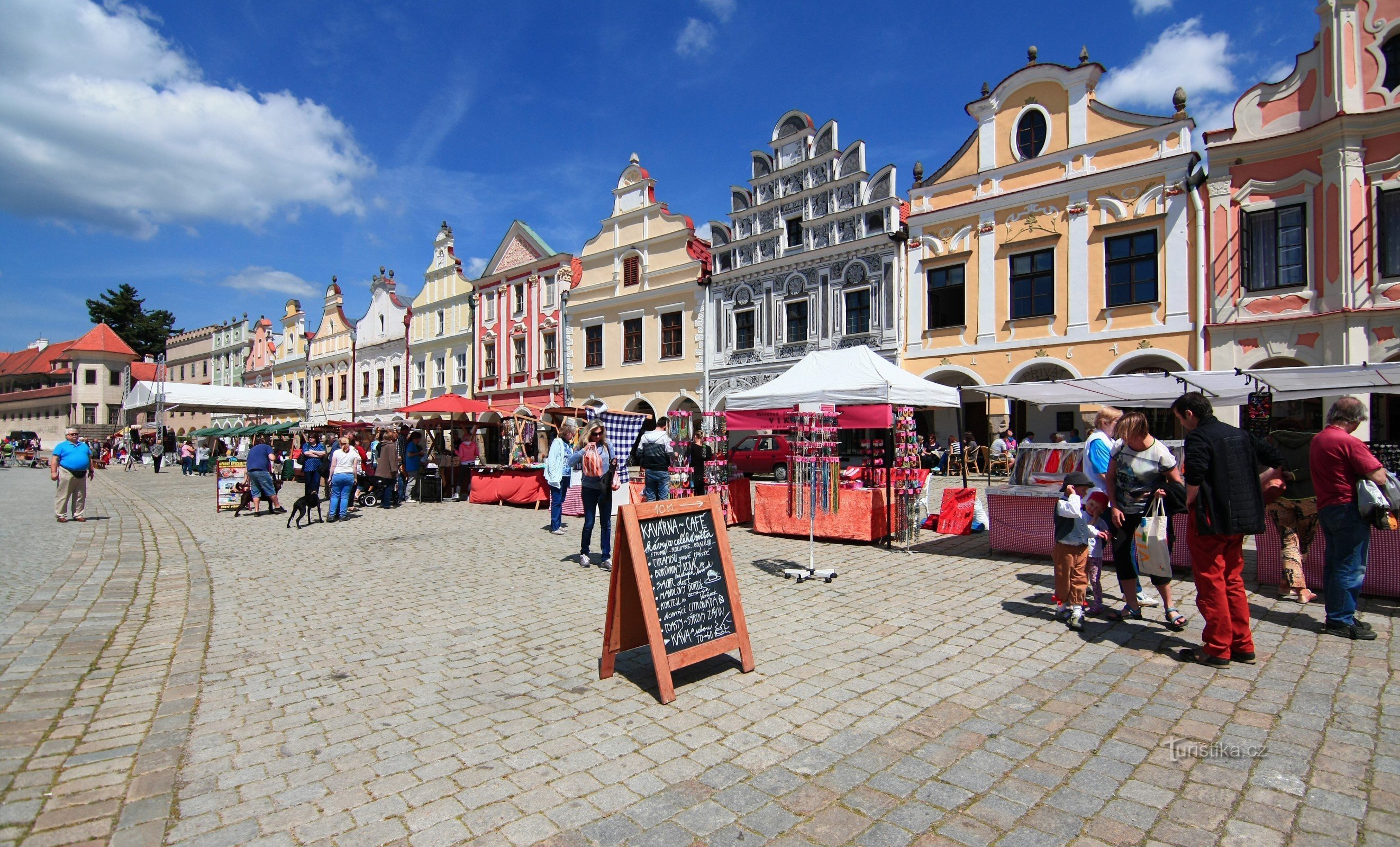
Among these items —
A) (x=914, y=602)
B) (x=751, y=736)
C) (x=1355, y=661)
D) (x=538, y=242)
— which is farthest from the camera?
(x=538, y=242)

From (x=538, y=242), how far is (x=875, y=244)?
655 inches

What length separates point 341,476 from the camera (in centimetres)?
1267

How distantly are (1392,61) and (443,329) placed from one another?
3561cm

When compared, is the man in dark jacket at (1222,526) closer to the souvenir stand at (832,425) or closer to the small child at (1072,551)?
the small child at (1072,551)

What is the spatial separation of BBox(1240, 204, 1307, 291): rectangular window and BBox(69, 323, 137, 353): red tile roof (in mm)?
73785

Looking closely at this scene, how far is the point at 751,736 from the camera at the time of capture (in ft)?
11.9

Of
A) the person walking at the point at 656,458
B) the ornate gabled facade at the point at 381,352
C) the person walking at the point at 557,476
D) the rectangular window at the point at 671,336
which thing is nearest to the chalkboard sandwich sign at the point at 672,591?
the person walking at the point at 656,458

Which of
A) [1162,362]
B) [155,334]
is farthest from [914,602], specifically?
[155,334]

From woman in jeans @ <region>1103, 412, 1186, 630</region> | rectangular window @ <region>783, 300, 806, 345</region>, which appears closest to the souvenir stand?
woman in jeans @ <region>1103, 412, 1186, 630</region>

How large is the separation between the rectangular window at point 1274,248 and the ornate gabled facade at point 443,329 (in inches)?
1192

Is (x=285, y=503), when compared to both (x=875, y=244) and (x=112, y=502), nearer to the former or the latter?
(x=112, y=502)

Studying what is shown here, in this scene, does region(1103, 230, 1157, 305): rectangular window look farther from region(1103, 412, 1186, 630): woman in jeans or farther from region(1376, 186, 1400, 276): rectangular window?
region(1103, 412, 1186, 630): woman in jeans

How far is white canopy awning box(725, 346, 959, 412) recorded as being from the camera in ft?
30.6

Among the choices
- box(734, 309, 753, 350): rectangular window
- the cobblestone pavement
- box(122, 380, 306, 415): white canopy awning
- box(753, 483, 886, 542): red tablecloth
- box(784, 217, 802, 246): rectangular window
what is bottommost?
the cobblestone pavement
